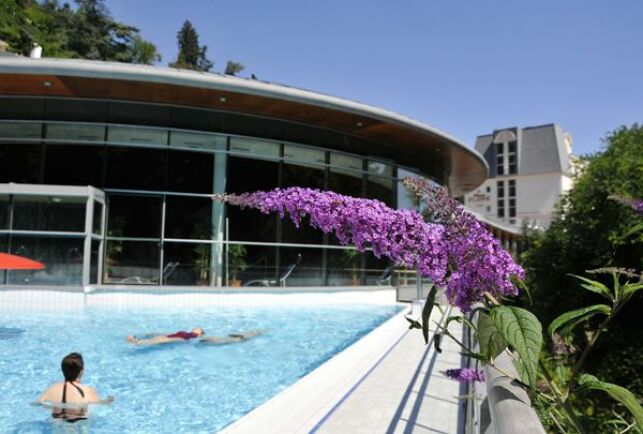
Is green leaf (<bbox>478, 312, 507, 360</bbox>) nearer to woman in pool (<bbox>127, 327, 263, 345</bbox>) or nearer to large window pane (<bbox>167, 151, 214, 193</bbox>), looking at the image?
woman in pool (<bbox>127, 327, 263, 345</bbox>)

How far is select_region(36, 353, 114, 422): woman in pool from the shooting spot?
574cm

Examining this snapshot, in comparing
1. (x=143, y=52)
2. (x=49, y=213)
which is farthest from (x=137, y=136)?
(x=143, y=52)

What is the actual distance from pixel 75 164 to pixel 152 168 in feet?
7.91

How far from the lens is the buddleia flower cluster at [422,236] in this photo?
138 centimetres

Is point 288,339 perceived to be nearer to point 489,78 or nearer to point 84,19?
point 489,78

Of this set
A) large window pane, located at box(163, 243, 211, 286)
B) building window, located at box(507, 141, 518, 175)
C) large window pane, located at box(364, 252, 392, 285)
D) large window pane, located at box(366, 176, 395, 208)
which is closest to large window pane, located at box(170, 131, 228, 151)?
large window pane, located at box(163, 243, 211, 286)

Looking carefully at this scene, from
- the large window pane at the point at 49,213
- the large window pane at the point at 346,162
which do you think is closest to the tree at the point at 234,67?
the large window pane at the point at 346,162

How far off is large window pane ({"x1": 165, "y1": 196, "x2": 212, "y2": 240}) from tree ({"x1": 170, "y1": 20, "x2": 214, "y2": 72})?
70.1 metres

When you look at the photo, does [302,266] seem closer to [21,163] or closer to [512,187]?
[21,163]

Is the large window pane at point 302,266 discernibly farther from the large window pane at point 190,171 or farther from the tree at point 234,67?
the tree at point 234,67

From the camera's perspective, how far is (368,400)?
5289mm

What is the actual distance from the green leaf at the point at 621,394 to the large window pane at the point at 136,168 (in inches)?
662

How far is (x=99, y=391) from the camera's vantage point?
708 cm

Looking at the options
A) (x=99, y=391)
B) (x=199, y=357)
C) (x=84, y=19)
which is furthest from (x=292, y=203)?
(x=84, y=19)
